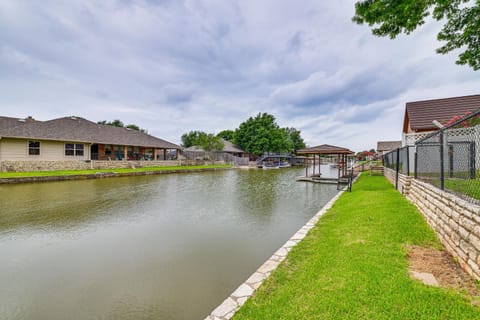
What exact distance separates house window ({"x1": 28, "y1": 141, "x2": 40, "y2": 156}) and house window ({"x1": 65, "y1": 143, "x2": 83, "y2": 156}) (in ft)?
5.82

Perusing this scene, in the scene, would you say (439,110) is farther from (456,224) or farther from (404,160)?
(456,224)

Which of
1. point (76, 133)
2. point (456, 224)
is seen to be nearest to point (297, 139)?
point (76, 133)

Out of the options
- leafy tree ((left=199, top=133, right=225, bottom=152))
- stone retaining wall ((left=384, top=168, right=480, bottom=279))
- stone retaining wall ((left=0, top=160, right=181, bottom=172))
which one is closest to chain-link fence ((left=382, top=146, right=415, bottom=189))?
stone retaining wall ((left=384, top=168, right=480, bottom=279))

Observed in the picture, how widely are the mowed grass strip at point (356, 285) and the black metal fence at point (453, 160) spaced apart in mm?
890

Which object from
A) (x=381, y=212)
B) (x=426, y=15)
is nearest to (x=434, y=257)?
(x=381, y=212)

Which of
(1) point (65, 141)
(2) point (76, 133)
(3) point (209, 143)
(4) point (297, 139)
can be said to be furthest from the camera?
(4) point (297, 139)

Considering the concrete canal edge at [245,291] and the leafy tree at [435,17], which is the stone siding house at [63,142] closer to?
the concrete canal edge at [245,291]

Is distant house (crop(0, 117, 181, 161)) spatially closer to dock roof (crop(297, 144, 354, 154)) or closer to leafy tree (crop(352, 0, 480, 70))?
dock roof (crop(297, 144, 354, 154))

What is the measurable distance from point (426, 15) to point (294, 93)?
11.4m

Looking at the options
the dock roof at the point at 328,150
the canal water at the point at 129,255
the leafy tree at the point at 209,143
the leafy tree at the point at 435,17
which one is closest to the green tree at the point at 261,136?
the leafy tree at the point at 209,143

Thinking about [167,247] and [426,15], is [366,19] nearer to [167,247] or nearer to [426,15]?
[426,15]

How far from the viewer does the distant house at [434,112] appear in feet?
31.9

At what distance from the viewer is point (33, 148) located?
50.5 ft

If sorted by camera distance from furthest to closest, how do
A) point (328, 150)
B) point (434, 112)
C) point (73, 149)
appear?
1. point (73, 149)
2. point (328, 150)
3. point (434, 112)
